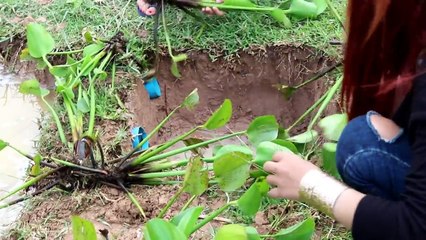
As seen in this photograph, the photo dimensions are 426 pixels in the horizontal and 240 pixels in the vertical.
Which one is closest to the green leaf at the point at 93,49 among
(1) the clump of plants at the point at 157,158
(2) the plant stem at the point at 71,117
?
(1) the clump of plants at the point at 157,158

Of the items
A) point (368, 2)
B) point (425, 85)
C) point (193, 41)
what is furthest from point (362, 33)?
point (193, 41)

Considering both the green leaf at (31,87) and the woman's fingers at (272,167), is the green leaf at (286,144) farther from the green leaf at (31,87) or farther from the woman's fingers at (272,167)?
the green leaf at (31,87)

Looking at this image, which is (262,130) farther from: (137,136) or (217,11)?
(217,11)

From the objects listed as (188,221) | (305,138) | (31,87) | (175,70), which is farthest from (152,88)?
(188,221)

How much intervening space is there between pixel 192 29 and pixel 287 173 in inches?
43.1

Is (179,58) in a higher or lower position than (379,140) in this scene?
lower

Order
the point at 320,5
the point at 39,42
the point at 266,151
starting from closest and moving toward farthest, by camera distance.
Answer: the point at 266,151 → the point at 39,42 → the point at 320,5

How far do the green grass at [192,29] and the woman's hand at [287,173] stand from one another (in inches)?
35.7

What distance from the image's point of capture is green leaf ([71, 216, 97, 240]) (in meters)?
1.20

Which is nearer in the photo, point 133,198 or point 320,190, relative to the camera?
point 320,190

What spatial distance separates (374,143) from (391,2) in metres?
0.28

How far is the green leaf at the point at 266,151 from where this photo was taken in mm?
1500

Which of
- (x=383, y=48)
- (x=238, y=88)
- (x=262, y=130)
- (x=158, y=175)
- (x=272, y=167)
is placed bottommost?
(x=238, y=88)

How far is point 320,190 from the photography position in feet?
3.99
